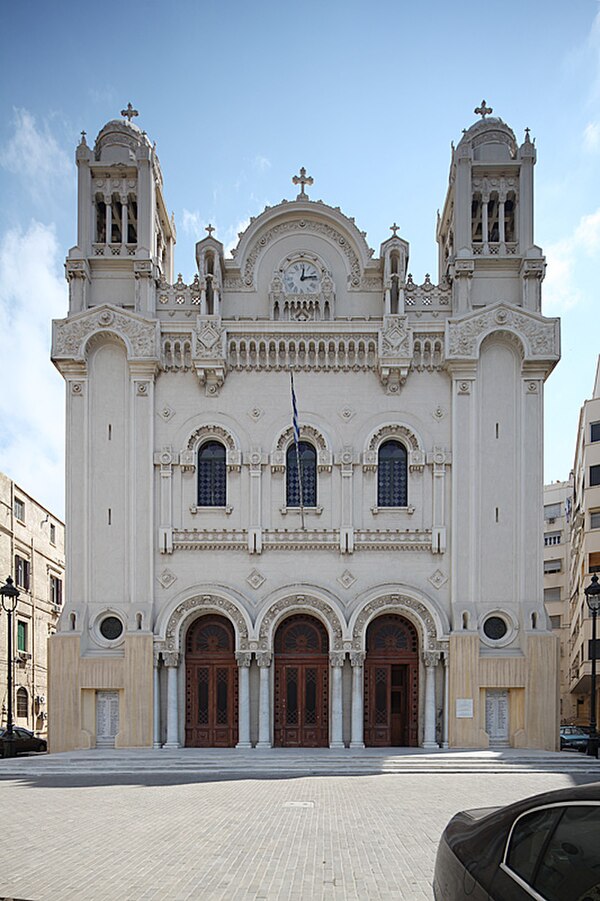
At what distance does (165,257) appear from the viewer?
110 ft

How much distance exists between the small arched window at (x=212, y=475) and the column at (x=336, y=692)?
6226 mm

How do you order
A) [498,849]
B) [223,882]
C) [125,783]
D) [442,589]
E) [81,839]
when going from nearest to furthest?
[498,849], [223,882], [81,839], [125,783], [442,589]

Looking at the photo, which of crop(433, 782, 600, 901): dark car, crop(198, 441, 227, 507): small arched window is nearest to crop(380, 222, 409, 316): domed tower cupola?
crop(198, 441, 227, 507): small arched window

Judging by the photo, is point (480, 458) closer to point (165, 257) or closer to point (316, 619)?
point (316, 619)

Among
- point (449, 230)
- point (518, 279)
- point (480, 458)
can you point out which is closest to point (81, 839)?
point (480, 458)

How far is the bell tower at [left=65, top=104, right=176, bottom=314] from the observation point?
95.0ft

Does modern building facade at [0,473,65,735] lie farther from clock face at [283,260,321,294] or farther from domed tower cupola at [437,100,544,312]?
domed tower cupola at [437,100,544,312]

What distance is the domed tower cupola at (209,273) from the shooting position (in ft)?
94.2

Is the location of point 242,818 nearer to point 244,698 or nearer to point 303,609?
point 244,698

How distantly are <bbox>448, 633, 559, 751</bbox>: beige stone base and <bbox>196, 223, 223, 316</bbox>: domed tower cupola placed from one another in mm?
13560

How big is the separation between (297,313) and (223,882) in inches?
857

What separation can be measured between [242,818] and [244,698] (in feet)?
41.9

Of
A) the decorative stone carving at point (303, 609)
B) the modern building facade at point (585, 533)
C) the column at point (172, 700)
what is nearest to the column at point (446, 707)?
the decorative stone carving at point (303, 609)

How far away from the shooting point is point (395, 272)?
28.8 metres
